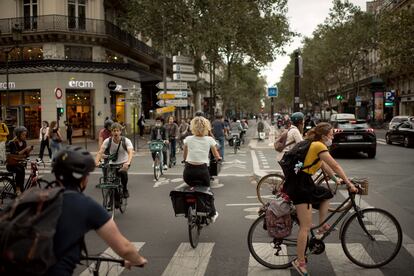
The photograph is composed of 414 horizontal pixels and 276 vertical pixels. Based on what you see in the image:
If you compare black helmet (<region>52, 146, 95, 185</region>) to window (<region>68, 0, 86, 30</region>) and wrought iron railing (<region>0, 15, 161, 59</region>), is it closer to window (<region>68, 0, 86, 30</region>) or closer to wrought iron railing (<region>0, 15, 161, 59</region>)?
wrought iron railing (<region>0, 15, 161, 59</region>)

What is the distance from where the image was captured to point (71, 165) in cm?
271

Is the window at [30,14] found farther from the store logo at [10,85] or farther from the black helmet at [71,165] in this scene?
the black helmet at [71,165]

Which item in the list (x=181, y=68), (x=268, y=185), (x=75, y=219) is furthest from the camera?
(x=181, y=68)

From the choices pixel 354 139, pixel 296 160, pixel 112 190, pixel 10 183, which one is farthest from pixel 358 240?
pixel 354 139

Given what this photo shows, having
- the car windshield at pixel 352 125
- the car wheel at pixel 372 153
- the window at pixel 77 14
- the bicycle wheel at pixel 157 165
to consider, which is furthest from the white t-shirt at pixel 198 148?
the window at pixel 77 14

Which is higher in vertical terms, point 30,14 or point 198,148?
point 30,14

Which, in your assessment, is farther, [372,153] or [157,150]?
[372,153]

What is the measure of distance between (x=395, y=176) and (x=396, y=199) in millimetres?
3796

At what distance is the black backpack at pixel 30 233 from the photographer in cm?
233

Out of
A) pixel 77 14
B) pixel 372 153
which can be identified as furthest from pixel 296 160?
pixel 77 14

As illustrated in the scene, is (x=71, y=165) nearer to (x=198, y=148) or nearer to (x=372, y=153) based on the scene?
(x=198, y=148)

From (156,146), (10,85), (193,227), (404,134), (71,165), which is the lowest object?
(193,227)

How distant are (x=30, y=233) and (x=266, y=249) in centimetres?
349

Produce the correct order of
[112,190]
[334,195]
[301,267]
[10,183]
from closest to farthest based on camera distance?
[301,267] → [334,195] → [112,190] → [10,183]
